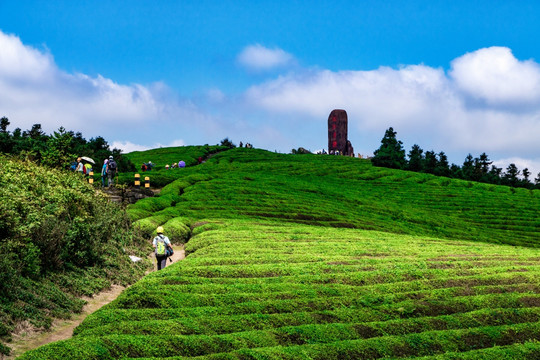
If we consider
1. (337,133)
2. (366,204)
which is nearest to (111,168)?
(366,204)

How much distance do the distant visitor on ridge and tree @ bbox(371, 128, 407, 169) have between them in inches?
1132

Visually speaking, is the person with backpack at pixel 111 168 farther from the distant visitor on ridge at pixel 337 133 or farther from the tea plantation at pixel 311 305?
the distant visitor on ridge at pixel 337 133

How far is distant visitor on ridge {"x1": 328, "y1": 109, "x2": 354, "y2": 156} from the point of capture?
13262 cm

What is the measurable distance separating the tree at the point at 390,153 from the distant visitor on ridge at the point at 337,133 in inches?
1132

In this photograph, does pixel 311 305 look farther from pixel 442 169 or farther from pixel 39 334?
pixel 442 169

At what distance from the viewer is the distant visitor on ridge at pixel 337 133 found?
5221 inches

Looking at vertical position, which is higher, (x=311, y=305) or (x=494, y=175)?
(x=494, y=175)

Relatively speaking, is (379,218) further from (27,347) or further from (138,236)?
(27,347)

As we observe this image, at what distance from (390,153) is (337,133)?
1357 inches

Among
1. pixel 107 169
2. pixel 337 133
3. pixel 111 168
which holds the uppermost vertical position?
pixel 337 133

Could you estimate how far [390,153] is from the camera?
100688 millimetres

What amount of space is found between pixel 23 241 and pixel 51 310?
3.41 m

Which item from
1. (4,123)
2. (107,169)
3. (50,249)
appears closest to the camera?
(50,249)

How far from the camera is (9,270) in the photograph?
16359 millimetres
